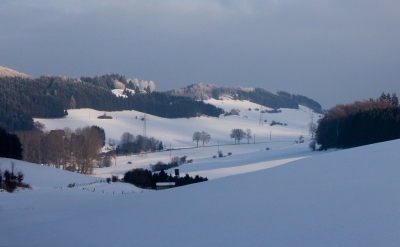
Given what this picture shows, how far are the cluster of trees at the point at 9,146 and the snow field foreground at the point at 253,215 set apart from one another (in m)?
23.0

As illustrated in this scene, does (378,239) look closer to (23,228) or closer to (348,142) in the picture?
(23,228)

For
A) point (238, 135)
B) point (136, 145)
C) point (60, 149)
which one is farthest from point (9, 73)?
point (60, 149)

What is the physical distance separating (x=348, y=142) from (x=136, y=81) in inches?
4870

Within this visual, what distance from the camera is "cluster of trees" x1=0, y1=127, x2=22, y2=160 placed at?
124 ft

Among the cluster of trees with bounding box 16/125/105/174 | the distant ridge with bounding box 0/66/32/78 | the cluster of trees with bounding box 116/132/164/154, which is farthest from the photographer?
the distant ridge with bounding box 0/66/32/78

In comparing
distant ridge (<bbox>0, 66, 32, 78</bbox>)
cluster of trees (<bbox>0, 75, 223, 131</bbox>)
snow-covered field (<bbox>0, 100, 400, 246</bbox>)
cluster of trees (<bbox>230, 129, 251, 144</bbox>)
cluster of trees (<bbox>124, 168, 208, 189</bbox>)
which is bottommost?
cluster of trees (<bbox>124, 168, 208, 189</bbox>)

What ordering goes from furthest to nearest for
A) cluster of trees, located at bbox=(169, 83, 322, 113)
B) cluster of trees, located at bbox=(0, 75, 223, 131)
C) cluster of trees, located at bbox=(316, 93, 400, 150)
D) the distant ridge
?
1. cluster of trees, located at bbox=(169, 83, 322, 113)
2. the distant ridge
3. cluster of trees, located at bbox=(0, 75, 223, 131)
4. cluster of trees, located at bbox=(316, 93, 400, 150)

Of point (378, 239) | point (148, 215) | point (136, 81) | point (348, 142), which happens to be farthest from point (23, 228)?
point (136, 81)

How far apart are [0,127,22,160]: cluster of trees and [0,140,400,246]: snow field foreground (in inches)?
905

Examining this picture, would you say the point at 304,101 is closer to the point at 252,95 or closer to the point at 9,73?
the point at 252,95

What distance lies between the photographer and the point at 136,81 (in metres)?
167

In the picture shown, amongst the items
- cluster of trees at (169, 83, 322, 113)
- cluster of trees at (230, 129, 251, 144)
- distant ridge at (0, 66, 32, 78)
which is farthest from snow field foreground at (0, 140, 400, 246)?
cluster of trees at (169, 83, 322, 113)

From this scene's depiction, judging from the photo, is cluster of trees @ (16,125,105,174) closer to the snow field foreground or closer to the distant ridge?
the snow field foreground

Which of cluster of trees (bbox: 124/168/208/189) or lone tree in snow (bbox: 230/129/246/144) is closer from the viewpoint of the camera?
cluster of trees (bbox: 124/168/208/189)
